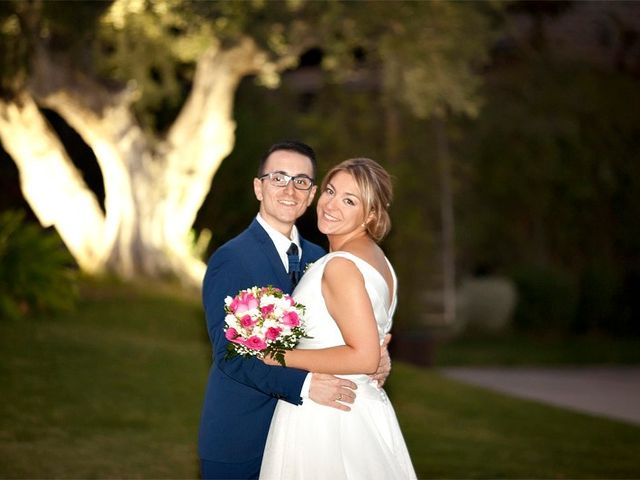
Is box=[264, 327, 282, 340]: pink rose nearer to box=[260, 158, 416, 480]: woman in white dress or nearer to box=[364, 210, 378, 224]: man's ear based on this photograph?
box=[260, 158, 416, 480]: woman in white dress

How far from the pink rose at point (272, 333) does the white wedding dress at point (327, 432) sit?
237 millimetres

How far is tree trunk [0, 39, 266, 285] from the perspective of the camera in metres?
19.0

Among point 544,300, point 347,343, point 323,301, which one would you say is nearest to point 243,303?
point 323,301

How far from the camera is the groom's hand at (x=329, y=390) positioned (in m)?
4.89

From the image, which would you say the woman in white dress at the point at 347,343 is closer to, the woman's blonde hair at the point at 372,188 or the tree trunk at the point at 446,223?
the woman's blonde hair at the point at 372,188

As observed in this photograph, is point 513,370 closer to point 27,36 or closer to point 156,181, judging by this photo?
point 156,181

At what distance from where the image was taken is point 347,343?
4.86m

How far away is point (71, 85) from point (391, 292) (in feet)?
48.4

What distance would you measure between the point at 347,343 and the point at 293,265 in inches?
22.3

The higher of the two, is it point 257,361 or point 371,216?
point 371,216

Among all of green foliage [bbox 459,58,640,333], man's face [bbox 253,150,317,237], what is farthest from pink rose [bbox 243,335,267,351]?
green foliage [bbox 459,58,640,333]

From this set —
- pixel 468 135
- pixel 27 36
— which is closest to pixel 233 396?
pixel 27 36

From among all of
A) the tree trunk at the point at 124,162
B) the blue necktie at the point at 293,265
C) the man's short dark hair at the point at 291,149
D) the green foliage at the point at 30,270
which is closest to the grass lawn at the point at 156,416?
the green foliage at the point at 30,270

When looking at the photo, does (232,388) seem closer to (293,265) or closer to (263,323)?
(263,323)
